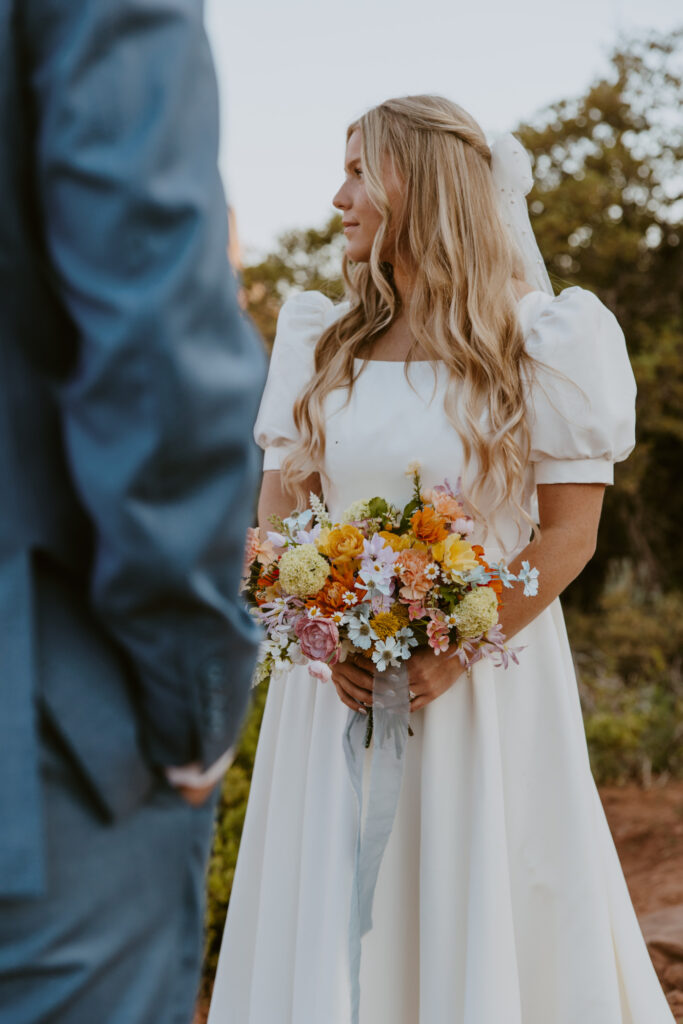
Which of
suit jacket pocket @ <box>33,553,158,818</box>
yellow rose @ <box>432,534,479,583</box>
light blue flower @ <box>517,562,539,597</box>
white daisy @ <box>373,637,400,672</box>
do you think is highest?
yellow rose @ <box>432,534,479,583</box>

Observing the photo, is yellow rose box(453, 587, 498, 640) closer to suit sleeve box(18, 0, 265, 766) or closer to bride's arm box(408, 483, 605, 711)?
bride's arm box(408, 483, 605, 711)

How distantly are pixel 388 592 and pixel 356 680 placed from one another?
0.28 m

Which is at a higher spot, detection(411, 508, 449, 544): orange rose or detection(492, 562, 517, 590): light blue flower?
detection(411, 508, 449, 544): orange rose

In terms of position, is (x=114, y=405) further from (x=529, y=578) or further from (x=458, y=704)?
(x=458, y=704)

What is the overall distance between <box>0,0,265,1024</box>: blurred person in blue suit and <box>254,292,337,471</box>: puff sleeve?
1742mm

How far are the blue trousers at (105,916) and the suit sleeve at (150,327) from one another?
0.10m

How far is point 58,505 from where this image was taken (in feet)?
3.67

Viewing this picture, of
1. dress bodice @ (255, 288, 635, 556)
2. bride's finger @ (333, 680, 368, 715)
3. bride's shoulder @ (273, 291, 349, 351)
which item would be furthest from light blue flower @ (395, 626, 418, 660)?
bride's shoulder @ (273, 291, 349, 351)

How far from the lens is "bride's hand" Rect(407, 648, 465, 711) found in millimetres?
2414

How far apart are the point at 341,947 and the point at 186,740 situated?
1486mm

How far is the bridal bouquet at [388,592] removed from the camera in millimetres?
2299

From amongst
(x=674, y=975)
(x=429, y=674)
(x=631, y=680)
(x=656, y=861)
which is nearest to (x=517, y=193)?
(x=429, y=674)

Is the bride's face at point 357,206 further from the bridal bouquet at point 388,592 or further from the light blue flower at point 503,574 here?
the light blue flower at point 503,574

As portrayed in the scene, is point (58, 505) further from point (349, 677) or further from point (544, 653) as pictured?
point (544, 653)
